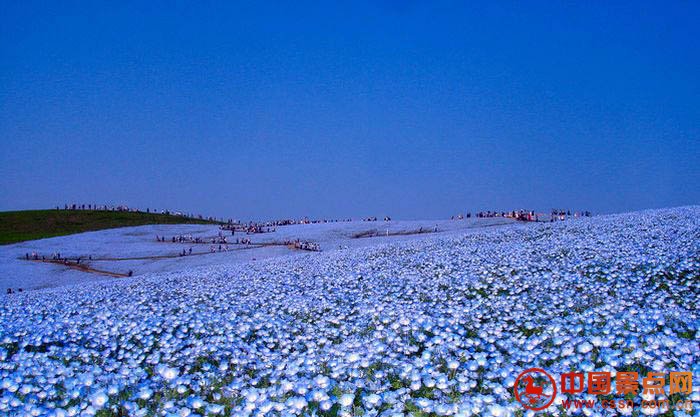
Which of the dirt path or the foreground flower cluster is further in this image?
the dirt path

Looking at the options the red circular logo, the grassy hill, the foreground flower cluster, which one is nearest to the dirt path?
the foreground flower cluster

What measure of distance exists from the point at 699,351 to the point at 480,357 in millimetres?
3071

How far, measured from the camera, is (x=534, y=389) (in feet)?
21.0

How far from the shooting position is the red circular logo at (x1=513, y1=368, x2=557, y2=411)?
6.02 m

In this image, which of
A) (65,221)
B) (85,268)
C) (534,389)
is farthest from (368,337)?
(65,221)

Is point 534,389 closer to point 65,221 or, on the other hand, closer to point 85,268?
point 85,268

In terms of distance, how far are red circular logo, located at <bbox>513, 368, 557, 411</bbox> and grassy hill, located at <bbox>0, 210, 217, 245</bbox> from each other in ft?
222

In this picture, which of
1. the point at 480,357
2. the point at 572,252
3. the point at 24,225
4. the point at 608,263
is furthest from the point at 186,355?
the point at 24,225

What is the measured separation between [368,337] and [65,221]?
249 feet

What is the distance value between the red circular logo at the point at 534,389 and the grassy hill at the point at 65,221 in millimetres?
67635

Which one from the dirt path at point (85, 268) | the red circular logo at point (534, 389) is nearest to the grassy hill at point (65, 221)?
the dirt path at point (85, 268)

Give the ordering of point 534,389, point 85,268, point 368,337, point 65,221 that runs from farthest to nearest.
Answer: point 65,221, point 85,268, point 368,337, point 534,389

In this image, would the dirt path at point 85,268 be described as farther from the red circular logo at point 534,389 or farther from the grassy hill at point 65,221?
the red circular logo at point 534,389

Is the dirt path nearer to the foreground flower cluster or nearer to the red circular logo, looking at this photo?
the foreground flower cluster
